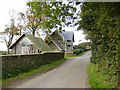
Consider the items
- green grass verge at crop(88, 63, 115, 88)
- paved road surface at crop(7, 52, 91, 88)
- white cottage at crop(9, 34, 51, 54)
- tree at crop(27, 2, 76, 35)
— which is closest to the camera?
green grass verge at crop(88, 63, 115, 88)

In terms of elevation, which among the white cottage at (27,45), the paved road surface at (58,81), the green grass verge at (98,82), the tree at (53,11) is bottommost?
the paved road surface at (58,81)

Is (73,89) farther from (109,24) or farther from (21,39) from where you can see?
(21,39)

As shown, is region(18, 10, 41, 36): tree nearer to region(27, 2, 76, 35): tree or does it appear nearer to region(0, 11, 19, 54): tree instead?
region(0, 11, 19, 54): tree

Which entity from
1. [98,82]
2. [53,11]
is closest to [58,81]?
[98,82]

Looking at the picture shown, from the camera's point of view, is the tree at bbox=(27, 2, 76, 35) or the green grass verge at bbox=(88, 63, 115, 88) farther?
the tree at bbox=(27, 2, 76, 35)

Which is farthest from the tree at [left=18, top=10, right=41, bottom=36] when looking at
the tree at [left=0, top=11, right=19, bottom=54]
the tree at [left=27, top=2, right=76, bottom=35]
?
the tree at [left=27, top=2, right=76, bottom=35]

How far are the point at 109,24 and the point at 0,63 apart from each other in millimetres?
7302

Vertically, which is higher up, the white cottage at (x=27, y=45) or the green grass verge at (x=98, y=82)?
the white cottage at (x=27, y=45)

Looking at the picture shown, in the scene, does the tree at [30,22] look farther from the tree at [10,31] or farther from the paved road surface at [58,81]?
the paved road surface at [58,81]

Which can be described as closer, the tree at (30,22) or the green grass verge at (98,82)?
the green grass verge at (98,82)

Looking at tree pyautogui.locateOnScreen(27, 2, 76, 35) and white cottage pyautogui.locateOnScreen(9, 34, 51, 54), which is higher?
tree pyautogui.locateOnScreen(27, 2, 76, 35)

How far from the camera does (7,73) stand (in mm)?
9008

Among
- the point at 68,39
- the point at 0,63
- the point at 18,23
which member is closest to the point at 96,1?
the point at 0,63

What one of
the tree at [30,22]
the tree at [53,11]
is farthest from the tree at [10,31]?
the tree at [53,11]
